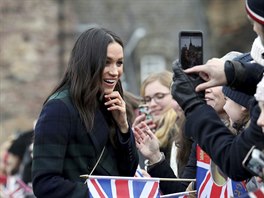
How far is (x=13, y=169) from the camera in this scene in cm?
1257

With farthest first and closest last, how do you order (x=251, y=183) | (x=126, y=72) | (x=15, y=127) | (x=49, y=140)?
(x=126, y=72) → (x=15, y=127) → (x=49, y=140) → (x=251, y=183)

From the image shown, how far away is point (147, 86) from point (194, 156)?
1.99m

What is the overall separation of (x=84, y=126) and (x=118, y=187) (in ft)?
1.25

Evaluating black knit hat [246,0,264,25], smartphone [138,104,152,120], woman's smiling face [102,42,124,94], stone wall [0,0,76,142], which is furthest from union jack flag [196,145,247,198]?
stone wall [0,0,76,142]

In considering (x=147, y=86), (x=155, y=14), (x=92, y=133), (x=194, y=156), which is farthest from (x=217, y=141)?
(x=155, y=14)

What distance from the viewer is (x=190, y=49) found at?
14.3 ft

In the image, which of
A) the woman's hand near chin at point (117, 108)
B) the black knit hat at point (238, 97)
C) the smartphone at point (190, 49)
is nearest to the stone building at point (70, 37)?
the woman's hand near chin at point (117, 108)

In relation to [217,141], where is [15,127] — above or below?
below

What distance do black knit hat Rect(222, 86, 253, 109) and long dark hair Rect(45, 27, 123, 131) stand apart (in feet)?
2.44

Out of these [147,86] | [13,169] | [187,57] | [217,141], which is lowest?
[13,169]

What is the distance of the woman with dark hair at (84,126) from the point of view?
16.1ft

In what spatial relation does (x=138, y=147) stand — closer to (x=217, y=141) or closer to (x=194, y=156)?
(x=194, y=156)

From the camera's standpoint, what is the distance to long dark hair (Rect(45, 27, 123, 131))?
16.5 feet

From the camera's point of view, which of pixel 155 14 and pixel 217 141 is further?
pixel 155 14
